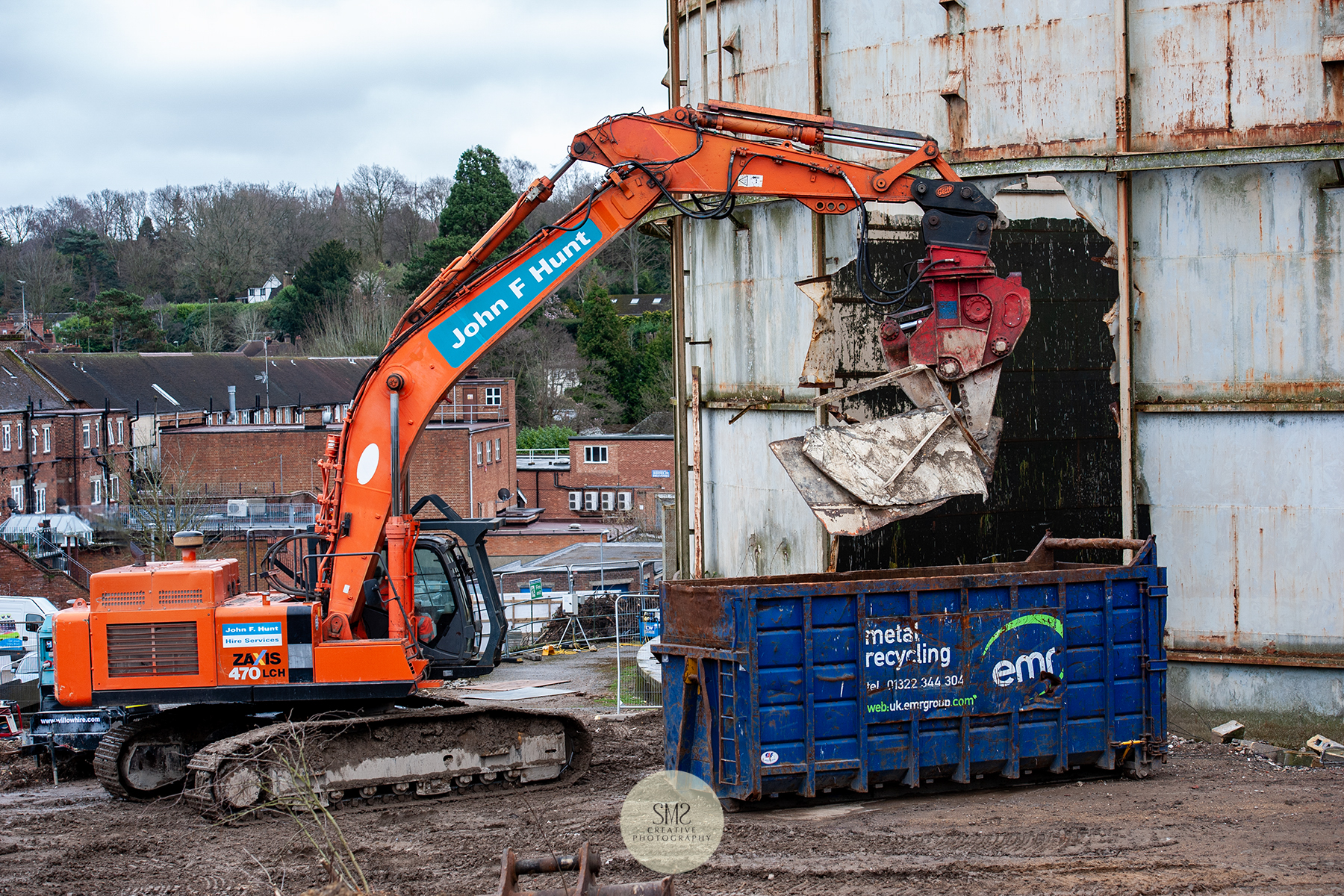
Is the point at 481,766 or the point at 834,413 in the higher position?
the point at 834,413

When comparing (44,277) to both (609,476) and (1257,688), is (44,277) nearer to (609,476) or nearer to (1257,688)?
(609,476)

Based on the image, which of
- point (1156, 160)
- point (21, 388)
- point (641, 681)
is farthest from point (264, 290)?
point (1156, 160)

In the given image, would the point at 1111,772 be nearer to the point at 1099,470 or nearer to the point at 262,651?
the point at 1099,470

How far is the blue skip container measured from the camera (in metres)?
9.31

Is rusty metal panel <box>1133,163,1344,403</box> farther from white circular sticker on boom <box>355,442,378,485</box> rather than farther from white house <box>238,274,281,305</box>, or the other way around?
white house <box>238,274,281,305</box>

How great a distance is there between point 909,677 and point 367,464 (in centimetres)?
501

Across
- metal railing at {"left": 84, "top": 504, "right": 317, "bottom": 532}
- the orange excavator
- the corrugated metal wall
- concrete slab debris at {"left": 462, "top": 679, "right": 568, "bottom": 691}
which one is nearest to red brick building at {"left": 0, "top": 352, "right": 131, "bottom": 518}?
metal railing at {"left": 84, "top": 504, "right": 317, "bottom": 532}

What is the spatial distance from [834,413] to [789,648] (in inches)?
170

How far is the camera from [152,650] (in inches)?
425

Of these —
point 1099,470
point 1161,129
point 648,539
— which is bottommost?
point 648,539

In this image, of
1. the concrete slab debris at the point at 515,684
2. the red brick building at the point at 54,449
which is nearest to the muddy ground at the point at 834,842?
the concrete slab debris at the point at 515,684

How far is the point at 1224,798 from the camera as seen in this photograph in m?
9.70

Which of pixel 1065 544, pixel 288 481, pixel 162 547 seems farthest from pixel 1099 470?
pixel 288 481

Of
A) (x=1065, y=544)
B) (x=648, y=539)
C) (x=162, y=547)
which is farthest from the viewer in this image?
(x=648, y=539)
